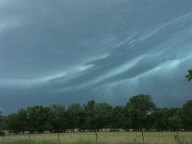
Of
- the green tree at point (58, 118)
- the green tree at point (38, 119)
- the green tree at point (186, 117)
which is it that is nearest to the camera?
the green tree at point (186, 117)

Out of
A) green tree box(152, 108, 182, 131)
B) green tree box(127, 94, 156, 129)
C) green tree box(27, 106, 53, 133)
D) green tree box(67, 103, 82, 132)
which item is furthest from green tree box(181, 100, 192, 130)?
green tree box(27, 106, 53, 133)

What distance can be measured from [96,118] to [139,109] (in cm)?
1698

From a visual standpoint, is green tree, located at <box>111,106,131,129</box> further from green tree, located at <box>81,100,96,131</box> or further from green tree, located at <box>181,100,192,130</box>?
green tree, located at <box>181,100,192,130</box>

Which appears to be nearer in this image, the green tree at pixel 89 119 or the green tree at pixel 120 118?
the green tree at pixel 120 118

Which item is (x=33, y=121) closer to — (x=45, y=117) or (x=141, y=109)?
(x=45, y=117)

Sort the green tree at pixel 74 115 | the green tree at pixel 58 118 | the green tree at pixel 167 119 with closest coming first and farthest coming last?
the green tree at pixel 167 119 → the green tree at pixel 58 118 → the green tree at pixel 74 115

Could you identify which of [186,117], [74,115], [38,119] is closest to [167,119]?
[186,117]

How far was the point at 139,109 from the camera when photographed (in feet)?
451

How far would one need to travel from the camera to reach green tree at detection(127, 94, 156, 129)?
447 ft

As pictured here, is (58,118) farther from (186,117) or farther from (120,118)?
(186,117)

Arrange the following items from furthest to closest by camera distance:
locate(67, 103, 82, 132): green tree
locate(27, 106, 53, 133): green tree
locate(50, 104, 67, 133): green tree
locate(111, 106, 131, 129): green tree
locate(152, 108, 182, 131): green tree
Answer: locate(67, 103, 82, 132): green tree
locate(50, 104, 67, 133): green tree
locate(27, 106, 53, 133): green tree
locate(111, 106, 131, 129): green tree
locate(152, 108, 182, 131): green tree

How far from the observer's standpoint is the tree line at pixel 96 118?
435 feet

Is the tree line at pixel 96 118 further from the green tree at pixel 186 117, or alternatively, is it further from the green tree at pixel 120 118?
the green tree at pixel 186 117

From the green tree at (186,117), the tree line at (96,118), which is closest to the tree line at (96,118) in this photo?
the tree line at (96,118)
